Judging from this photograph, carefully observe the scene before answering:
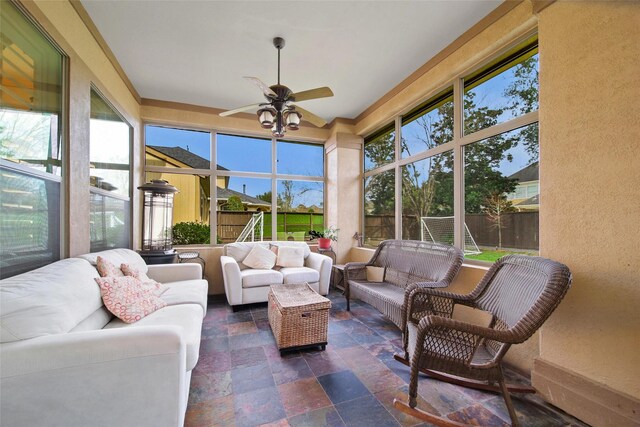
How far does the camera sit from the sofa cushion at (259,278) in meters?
3.44

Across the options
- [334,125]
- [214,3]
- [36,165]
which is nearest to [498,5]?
[214,3]

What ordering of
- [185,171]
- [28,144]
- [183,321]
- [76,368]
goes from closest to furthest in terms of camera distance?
[76,368], [28,144], [183,321], [185,171]

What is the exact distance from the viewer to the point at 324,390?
5.97 feet

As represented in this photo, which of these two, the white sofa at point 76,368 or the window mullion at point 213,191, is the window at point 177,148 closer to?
the window mullion at point 213,191

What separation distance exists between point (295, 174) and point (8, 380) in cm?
426

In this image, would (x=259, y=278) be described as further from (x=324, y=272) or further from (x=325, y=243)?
(x=325, y=243)

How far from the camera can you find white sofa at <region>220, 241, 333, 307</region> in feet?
11.0

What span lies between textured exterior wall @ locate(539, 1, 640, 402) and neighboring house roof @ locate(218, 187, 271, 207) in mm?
4011

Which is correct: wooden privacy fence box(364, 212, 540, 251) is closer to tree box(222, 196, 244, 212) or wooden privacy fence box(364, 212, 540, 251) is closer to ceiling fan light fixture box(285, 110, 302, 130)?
ceiling fan light fixture box(285, 110, 302, 130)

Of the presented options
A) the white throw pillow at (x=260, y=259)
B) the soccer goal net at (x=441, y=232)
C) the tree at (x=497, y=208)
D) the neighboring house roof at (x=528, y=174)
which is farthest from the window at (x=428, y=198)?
the white throw pillow at (x=260, y=259)

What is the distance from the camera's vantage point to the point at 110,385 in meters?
1.15

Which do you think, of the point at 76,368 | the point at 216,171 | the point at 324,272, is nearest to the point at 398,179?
the point at 324,272

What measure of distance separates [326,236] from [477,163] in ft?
8.93

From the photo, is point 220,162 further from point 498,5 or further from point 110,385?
point 498,5
